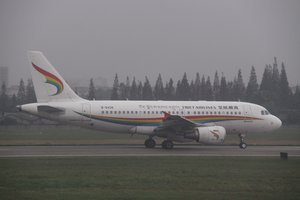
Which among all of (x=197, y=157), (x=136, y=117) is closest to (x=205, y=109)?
(x=136, y=117)

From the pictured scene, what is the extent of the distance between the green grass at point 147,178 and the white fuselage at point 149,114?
278 inches

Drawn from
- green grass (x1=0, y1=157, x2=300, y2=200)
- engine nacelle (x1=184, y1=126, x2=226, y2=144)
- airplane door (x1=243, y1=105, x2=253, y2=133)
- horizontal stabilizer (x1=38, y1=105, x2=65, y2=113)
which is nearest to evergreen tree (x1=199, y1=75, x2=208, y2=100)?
airplane door (x1=243, y1=105, x2=253, y2=133)

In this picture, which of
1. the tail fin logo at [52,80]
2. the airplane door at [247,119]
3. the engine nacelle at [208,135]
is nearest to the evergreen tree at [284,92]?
the airplane door at [247,119]

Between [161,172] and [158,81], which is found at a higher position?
[158,81]

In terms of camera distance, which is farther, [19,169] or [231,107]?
[231,107]

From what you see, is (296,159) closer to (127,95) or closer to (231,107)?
(231,107)

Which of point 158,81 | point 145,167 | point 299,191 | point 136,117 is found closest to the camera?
point 299,191

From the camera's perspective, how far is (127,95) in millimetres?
92875

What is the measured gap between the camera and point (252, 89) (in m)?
77.4

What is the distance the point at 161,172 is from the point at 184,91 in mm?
62205

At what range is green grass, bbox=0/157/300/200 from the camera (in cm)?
1280

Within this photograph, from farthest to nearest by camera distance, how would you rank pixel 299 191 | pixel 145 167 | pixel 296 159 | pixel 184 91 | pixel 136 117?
1. pixel 184 91
2. pixel 136 117
3. pixel 296 159
4. pixel 145 167
5. pixel 299 191

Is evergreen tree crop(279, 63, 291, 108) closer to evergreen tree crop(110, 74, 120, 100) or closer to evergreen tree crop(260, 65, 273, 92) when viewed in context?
evergreen tree crop(260, 65, 273, 92)

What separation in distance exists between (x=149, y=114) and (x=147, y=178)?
1394 centimetres
